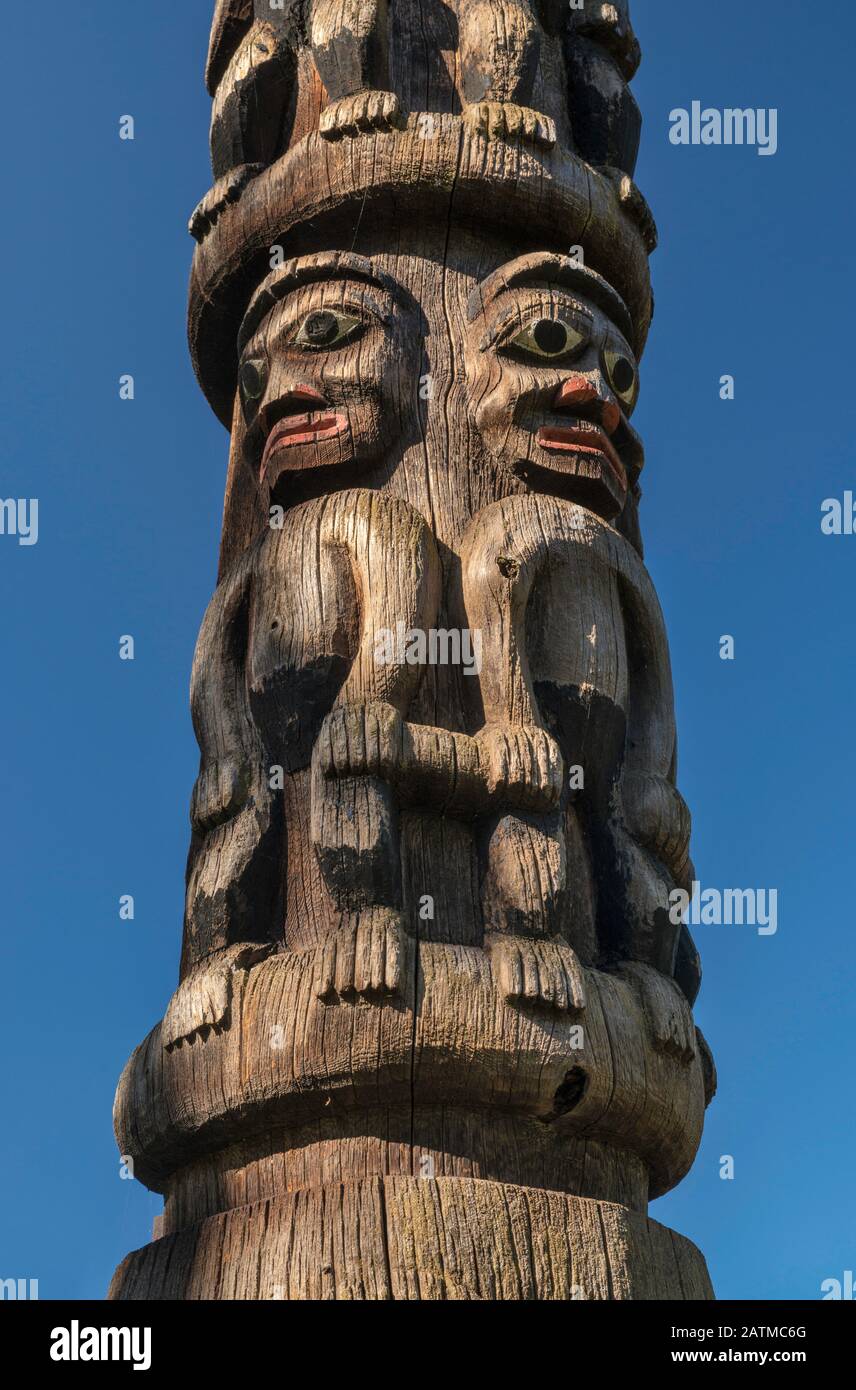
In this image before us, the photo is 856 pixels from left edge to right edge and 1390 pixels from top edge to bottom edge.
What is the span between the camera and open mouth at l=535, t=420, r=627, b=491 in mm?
5027

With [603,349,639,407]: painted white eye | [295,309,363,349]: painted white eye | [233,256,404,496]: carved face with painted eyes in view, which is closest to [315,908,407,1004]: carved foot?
[233,256,404,496]: carved face with painted eyes

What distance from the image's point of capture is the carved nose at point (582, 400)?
5082 millimetres

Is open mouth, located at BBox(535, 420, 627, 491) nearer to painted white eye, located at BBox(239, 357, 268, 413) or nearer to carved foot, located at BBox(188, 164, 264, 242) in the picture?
painted white eye, located at BBox(239, 357, 268, 413)

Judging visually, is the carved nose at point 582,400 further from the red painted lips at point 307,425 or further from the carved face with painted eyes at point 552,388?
the red painted lips at point 307,425

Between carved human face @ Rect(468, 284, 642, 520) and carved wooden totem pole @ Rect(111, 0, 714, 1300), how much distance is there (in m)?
0.01

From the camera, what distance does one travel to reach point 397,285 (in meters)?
5.32

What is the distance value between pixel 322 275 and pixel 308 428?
0.61 m

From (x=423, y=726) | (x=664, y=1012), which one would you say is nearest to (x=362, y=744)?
(x=423, y=726)

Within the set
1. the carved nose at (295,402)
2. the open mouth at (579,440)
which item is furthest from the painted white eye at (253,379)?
the open mouth at (579,440)

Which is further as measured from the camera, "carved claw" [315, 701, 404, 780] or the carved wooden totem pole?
"carved claw" [315, 701, 404, 780]
